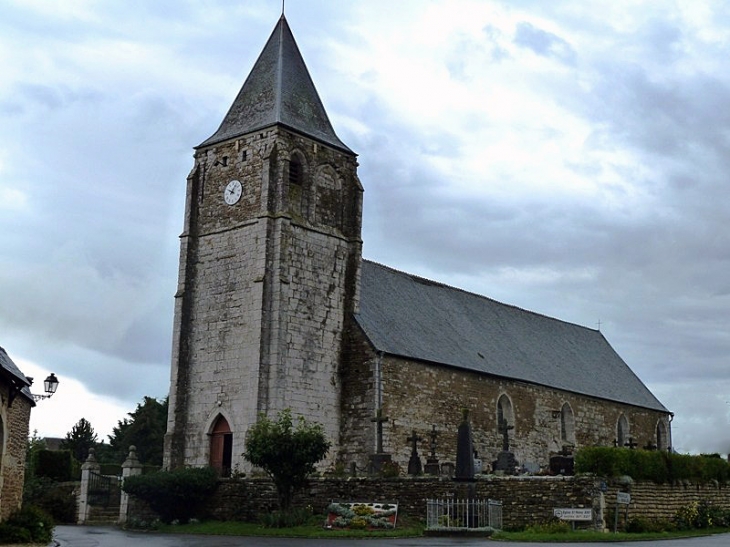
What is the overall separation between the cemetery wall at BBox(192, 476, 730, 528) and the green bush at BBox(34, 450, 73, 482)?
9.22 meters

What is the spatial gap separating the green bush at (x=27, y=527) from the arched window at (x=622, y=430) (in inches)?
1280

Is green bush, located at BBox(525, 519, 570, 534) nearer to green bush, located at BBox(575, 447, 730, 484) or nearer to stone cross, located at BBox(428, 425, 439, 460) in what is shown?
green bush, located at BBox(575, 447, 730, 484)

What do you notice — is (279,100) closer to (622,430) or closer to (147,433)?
(622,430)

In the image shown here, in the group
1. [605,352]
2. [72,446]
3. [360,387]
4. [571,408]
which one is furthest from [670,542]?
[72,446]

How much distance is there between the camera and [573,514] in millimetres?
24234

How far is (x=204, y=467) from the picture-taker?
31.7 metres

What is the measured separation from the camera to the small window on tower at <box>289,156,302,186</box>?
35.4m

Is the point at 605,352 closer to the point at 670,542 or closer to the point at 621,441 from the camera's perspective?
the point at 621,441

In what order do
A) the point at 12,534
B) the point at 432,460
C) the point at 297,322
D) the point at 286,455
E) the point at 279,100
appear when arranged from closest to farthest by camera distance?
the point at 12,534, the point at 286,455, the point at 432,460, the point at 297,322, the point at 279,100

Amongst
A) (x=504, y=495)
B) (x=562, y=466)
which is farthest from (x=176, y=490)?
(x=562, y=466)

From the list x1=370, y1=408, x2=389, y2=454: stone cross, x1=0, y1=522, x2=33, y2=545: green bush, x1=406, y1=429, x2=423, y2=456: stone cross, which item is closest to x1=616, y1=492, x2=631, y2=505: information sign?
x1=406, y1=429, x2=423, y2=456: stone cross

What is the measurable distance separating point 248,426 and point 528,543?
43.2 feet

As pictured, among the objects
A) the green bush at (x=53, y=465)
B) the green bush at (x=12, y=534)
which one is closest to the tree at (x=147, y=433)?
the green bush at (x=53, y=465)

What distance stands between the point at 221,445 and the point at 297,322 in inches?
200
